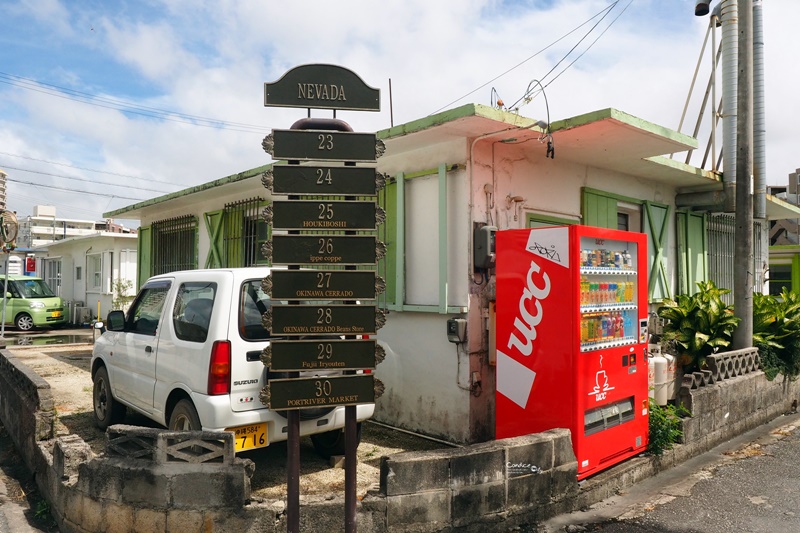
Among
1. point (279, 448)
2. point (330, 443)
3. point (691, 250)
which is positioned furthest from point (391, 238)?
point (691, 250)

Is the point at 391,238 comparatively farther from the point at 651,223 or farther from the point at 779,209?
the point at 779,209

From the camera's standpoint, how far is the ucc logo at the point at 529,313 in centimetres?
505

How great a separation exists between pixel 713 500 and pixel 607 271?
2.19m

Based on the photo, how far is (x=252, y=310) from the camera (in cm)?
468

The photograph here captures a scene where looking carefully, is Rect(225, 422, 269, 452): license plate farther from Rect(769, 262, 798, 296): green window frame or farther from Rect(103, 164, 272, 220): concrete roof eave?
Rect(769, 262, 798, 296): green window frame

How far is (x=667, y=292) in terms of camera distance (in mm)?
9086

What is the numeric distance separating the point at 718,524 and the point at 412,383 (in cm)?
334

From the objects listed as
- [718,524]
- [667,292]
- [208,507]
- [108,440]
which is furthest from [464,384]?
[667,292]

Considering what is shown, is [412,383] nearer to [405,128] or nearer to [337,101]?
[405,128]

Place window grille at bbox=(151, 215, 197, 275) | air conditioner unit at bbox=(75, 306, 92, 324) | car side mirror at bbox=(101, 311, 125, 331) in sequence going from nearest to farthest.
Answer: car side mirror at bbox=(101, 311, 125, 331), window grille at bbox=(151, 215, 197, 275), air conditioner unit at bbox=(75, 306, 92, 324)

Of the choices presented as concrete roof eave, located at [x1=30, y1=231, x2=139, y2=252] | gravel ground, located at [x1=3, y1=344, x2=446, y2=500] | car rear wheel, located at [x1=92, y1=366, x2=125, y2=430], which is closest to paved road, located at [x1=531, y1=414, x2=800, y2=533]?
gravel ground, located at [x1=3, y1=344, x2=446, y2=500]

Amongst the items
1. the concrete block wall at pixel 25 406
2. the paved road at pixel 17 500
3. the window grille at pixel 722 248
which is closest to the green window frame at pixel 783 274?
the window grille at pixel 722 248

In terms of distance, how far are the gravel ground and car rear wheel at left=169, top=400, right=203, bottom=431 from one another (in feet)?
2.39

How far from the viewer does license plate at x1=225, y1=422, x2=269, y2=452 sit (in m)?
4.40
